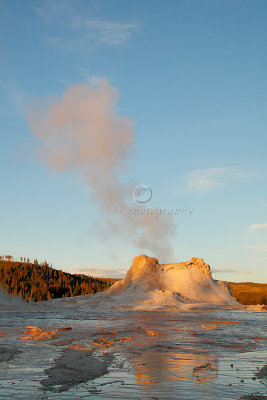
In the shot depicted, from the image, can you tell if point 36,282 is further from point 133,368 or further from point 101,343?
point 133,368

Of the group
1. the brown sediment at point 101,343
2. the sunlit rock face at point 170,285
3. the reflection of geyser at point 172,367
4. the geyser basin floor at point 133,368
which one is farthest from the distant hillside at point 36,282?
the reflection of geyser at point 172,367

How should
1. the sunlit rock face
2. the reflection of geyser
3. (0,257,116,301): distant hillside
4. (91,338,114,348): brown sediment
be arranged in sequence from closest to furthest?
the reflection of geyser → (91,338,114,348): brown sediment → the sunlit rock face → (0,257,116,301): distant hillside

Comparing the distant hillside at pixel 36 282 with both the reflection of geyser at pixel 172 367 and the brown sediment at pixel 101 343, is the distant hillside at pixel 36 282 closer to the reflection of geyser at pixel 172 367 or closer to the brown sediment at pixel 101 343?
the brown sediment at pixel 101 343

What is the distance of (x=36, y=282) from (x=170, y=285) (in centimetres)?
2322

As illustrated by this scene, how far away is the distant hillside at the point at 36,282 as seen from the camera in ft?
198

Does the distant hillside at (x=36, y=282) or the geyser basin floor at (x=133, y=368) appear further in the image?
the distant hillside at (x=36, y=282)

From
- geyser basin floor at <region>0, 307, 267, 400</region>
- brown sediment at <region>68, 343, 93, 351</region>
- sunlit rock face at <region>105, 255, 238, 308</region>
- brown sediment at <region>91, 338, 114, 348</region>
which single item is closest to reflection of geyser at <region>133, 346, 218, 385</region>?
geyser basin floor at <region>0, 307, 267, 400</region>

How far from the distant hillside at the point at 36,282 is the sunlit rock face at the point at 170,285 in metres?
14.5

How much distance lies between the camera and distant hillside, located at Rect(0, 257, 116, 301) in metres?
60.4

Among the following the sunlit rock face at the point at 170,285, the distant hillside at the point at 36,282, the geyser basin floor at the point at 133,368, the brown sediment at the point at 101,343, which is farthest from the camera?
the distant hillside at the point at 36,282

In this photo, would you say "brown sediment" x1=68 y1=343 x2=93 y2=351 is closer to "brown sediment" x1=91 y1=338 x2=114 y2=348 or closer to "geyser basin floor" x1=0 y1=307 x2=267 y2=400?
"geyser basin floor" x1=0 y1=307 x2=267 y2=400

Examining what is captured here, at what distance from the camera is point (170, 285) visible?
2023 inches

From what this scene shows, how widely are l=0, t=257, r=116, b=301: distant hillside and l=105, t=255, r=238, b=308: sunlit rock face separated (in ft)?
47.7

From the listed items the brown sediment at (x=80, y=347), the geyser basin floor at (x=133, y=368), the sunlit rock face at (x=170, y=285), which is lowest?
the geyser basin floor at (x=133, y=368)
